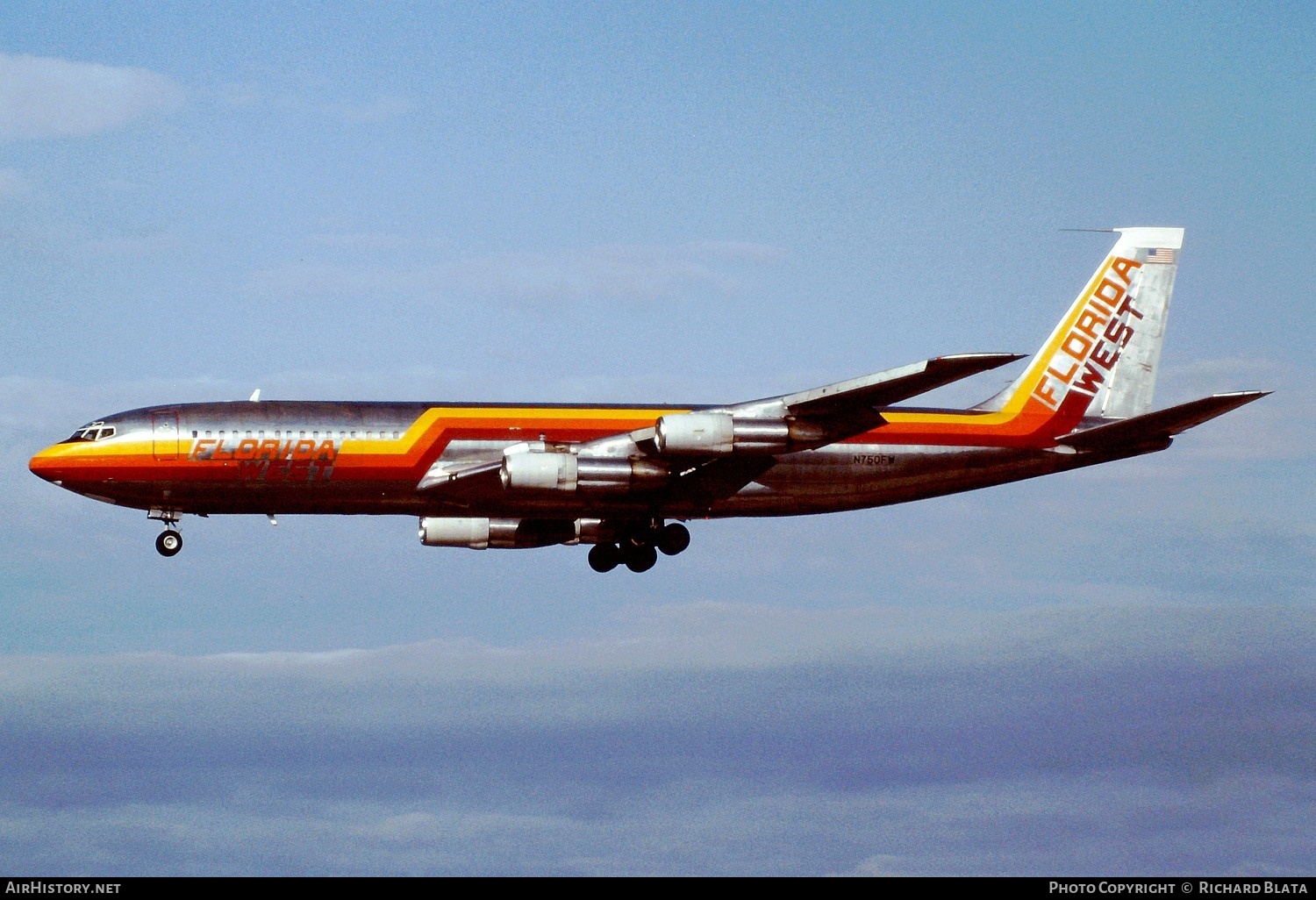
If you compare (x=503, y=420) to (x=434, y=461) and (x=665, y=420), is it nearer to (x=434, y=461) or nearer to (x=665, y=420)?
(x=434, y=461)

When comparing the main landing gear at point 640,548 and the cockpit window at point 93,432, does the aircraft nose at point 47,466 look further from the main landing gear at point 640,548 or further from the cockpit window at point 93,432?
the main landing gear at point 640,548

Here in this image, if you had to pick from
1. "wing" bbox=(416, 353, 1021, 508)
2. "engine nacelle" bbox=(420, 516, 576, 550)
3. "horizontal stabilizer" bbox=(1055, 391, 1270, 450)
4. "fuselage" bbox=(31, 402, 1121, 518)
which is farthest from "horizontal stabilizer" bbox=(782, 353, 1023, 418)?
"engine nacelle" bbox=(420, 516, 576, 550)

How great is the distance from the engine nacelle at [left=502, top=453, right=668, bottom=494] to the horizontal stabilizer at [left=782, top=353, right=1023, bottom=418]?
5.08m

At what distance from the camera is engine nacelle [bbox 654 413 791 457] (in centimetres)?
5656

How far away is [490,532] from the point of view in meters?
65.4

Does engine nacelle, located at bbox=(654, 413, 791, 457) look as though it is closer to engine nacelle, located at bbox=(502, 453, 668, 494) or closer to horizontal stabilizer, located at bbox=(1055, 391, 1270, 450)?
engine nacelle, located at bbox=(502, 453, 668, 494)

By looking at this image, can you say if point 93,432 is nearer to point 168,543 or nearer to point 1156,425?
point 168,543

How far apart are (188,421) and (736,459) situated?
58.4 feet

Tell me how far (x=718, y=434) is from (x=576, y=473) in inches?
186

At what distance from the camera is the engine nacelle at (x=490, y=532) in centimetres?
6519

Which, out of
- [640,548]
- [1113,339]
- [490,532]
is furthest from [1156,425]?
[490,532]

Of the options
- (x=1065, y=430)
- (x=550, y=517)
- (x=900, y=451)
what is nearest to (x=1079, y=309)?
(x=1065, y=430)

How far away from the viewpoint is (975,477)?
210ft

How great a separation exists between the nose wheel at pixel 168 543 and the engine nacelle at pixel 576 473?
457 inches
